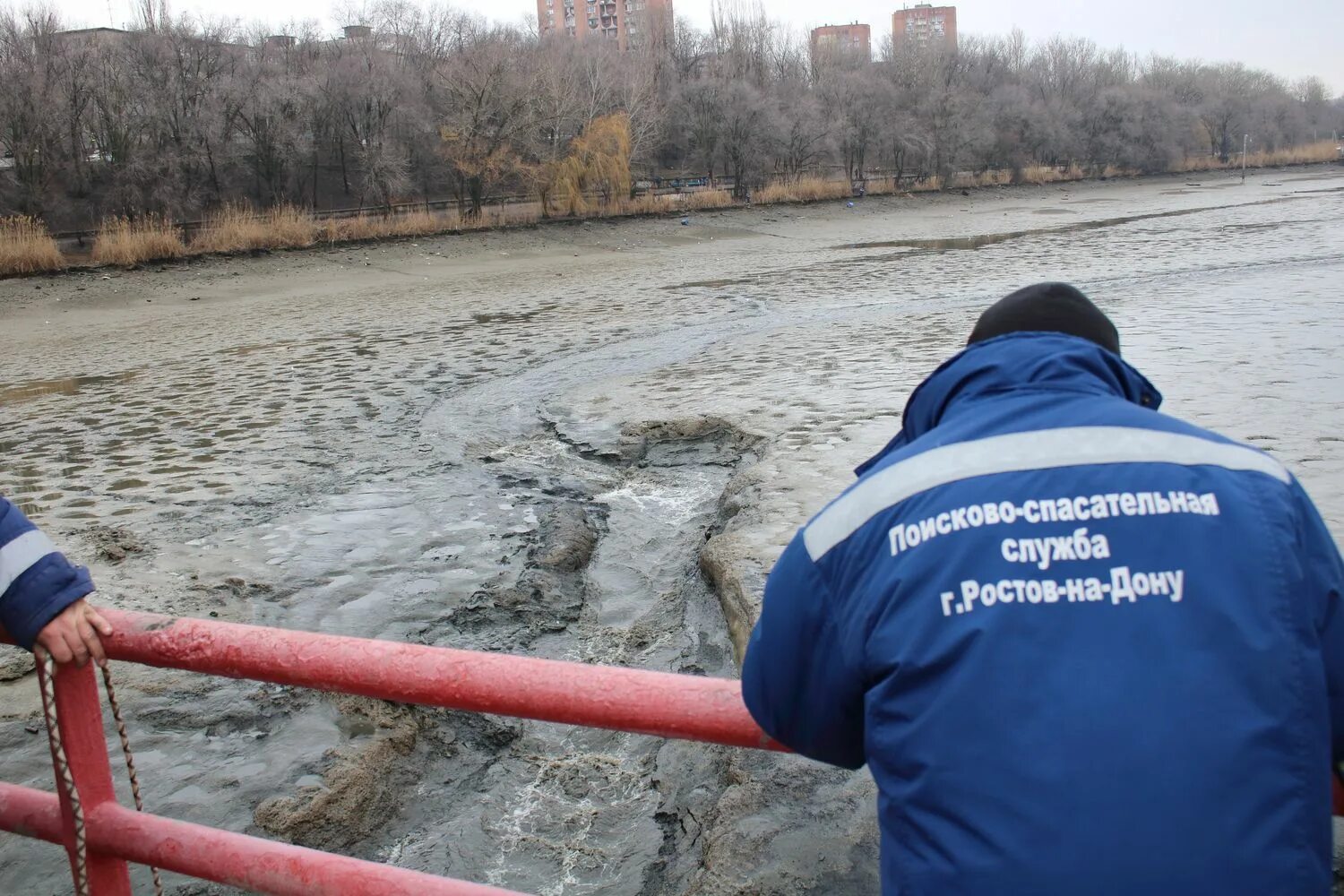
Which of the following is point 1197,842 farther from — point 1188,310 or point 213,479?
point 1188,310

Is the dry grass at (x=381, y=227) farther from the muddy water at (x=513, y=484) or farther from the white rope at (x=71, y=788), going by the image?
the white rope at (x=71, y=788)

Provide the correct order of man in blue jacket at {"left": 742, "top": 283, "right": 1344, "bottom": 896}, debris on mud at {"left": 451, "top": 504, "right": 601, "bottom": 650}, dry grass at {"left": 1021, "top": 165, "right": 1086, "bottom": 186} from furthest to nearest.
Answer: dry grass at {"left": 1021, "top": 165, "right": 1086, "bottom": 186}, debris on mud at {"left": 451, "top": 504, "right": 601, "bottom": 650}, man in blue jacket at {"left": 742, "top": 283, "right": 1344, "bottom": 896}

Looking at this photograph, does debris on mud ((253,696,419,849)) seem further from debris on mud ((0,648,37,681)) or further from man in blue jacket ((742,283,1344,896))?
man in blue jacket ((742,283,1344,896))

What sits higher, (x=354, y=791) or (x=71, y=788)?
(x=71, y=788)

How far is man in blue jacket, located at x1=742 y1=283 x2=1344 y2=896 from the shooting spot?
4.63 feet

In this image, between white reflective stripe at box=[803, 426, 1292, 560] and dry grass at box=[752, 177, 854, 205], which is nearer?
white reflective stripe at box=[803, 426, 1292, 560]

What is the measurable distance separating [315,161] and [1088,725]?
42640 millimetres

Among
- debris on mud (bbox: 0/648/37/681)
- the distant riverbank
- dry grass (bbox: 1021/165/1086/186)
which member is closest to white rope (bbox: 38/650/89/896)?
debris on mud (bbox: 0/648/37/681)

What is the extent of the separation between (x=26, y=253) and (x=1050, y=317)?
90.1 ft

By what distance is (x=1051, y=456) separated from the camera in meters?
1.55

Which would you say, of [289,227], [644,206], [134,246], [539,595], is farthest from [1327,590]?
[644,206]

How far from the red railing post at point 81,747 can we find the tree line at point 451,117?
34968 millimetres

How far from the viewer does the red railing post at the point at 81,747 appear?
2.31 meters

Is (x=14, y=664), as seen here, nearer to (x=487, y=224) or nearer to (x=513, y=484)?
(x=513, y=484)
